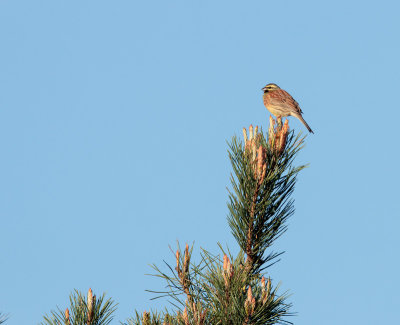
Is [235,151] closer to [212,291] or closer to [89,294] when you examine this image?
[212,291]

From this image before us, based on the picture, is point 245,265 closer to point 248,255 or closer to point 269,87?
point 248,255

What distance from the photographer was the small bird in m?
16.7

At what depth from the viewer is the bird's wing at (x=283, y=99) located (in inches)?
659

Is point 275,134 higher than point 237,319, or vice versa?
point 275,134

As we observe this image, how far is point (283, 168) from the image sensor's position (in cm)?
495

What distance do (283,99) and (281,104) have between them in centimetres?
21

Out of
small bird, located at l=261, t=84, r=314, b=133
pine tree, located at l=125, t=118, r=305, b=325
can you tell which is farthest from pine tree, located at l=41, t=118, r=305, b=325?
small bird, located at l=261, t=84, r=314, b=133

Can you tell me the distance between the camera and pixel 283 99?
16828 mm

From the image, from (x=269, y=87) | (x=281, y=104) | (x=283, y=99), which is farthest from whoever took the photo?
(x=269, y=87)

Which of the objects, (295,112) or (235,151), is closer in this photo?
(235,151)

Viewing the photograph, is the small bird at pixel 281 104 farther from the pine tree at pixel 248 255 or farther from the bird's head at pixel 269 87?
the pine tree at pixel 248 255

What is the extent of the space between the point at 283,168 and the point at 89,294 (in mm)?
1876

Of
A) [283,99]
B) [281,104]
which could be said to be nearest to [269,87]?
[283,99]

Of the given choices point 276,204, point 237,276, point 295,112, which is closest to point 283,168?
point 276,204
